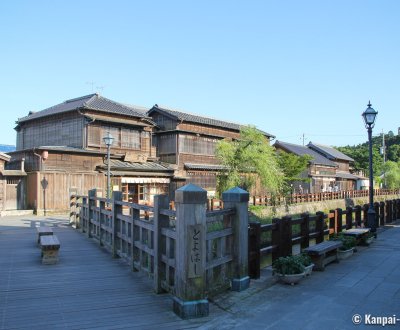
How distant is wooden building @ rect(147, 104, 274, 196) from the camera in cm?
3183

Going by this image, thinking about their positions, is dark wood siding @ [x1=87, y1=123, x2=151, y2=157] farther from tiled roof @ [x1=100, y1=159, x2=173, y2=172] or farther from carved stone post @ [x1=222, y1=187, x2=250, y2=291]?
carved stone post @ [x1=222, y1=187, x2=250, y2=291]

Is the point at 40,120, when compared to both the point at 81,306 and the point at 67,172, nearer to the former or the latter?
the point at 67,172

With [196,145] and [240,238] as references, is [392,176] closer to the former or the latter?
[196,145]

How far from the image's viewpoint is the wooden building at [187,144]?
3183 centimetres

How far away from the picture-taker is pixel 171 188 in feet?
98.8

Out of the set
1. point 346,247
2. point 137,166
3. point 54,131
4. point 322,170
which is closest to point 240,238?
point 346,247

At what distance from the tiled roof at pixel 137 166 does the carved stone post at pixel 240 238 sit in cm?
2040

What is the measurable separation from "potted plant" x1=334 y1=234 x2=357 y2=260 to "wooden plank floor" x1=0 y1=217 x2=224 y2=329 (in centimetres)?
473

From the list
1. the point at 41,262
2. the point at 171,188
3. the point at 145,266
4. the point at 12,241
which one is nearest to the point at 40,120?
the point at 171,188

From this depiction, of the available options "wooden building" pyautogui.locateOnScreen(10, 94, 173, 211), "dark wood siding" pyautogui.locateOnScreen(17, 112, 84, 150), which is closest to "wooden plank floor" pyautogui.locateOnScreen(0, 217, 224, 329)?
"wooden building" pyautogui.locateOnScreen(10, 94, 173, 211)

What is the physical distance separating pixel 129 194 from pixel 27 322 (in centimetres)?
2294

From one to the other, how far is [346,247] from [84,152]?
19393 mm

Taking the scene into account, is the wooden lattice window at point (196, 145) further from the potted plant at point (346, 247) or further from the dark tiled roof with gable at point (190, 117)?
the potted plant at point (346, 247)

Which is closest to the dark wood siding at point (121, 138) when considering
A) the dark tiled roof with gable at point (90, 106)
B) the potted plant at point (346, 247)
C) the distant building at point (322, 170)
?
the dark tiled roof with gable at point (90, 106)
